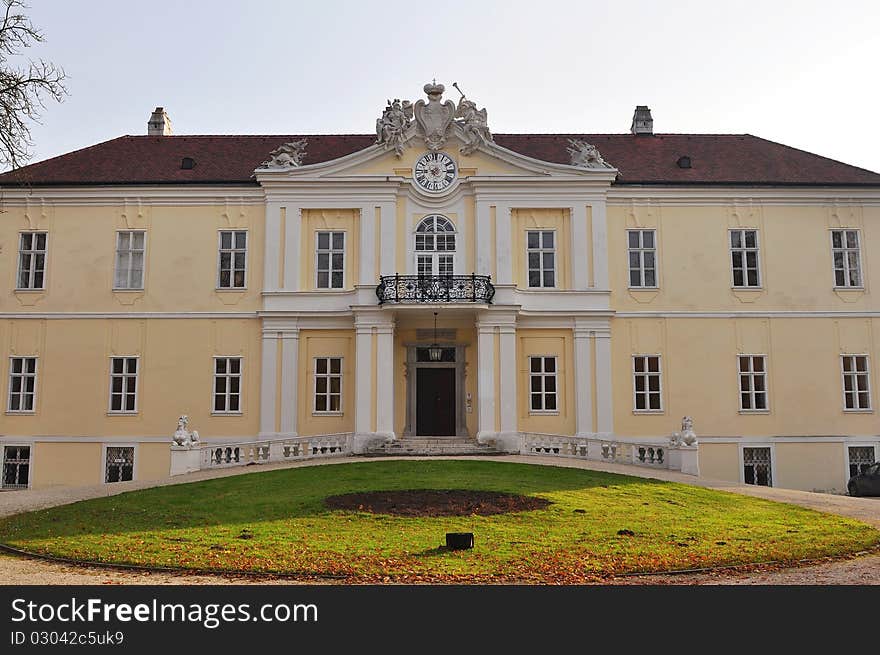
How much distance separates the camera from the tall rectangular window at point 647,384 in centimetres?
2636

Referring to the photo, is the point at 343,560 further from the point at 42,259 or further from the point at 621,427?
the point at 42,259

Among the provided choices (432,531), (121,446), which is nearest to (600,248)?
(432,531)

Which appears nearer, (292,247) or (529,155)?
(292,247)

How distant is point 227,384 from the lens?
26547 millimetres

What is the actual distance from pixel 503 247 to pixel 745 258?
8.12 metres

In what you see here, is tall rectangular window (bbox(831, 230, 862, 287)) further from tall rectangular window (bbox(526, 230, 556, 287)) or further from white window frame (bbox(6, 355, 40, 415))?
white window frame (bbox(6, 355, 40, 415))

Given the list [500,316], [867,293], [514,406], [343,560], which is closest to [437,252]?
[500,316]

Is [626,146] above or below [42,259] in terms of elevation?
above

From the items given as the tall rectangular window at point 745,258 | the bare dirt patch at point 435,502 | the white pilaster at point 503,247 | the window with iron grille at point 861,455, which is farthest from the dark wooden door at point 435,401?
the window with iron grille at point 861,455

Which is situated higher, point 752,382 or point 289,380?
point 289,380

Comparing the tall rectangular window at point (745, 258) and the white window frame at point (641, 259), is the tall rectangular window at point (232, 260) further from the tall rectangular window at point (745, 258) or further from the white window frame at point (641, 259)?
the tall rectangular window at point (745, 258)

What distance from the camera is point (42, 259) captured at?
2738 cm

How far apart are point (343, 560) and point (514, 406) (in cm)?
1526

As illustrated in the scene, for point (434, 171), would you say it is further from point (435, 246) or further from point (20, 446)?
point (20, 446)
